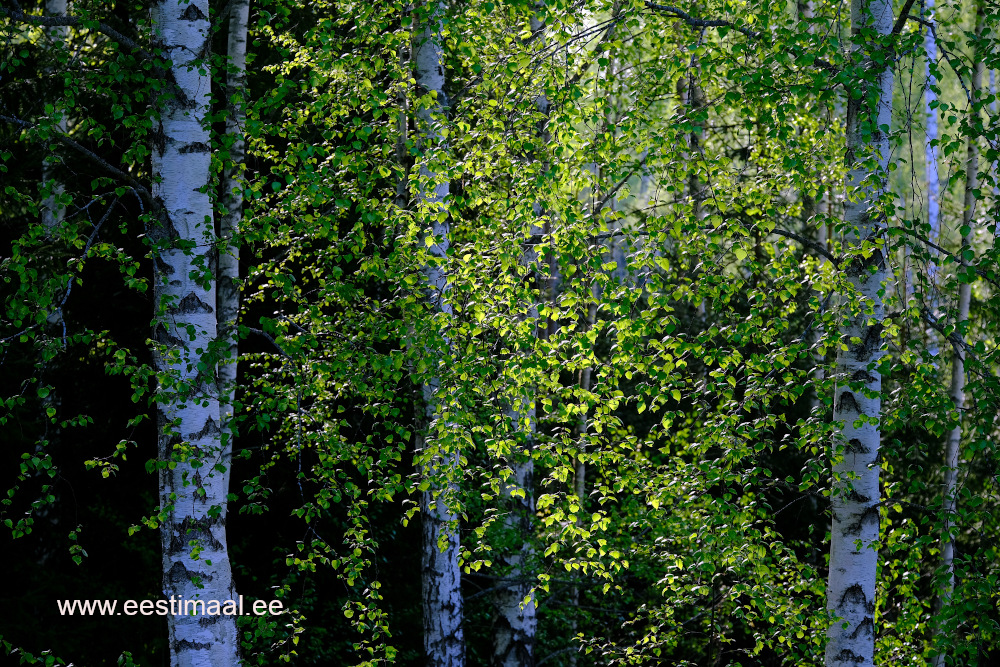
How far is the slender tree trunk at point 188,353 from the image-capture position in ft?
13.0

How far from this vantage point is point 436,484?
4660mm

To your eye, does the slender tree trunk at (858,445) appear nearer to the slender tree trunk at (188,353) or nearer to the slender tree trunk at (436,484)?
the slender tree trunk at (436,484)

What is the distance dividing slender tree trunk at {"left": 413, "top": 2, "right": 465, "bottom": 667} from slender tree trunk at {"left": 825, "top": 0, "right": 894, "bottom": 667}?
2.21m

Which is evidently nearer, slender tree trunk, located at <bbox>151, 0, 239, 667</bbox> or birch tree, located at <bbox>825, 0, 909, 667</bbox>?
slender tree trunk, located at <bbox>151, 0, 239, 667</bbox>

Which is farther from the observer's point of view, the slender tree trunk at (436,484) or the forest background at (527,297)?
the slender tree trunk at (436,484)

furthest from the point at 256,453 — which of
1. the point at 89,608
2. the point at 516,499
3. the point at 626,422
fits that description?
the point at 626,422

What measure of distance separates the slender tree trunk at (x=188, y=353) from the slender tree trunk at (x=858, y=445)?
3.32m

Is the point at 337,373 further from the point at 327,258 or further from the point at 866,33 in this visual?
the point at 866,33

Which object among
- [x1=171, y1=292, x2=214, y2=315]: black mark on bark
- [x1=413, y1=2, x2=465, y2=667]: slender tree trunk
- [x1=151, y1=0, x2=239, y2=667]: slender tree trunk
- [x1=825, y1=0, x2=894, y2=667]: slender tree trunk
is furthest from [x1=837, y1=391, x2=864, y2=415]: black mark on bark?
[x1=171, y1=292, x2=214, y2=315]: black mark on bark

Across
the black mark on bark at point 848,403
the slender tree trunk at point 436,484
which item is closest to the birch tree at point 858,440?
the black mark on bark at point 848,403

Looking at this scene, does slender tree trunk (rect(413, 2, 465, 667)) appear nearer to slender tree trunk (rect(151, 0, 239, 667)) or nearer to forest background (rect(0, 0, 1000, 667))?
forest background (rect(0, 0, 1000, 667))

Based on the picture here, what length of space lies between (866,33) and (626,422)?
816cm

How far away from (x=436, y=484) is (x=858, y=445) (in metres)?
2.41

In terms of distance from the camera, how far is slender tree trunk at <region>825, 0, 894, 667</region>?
469 centimetres
